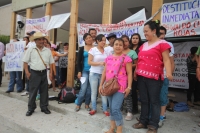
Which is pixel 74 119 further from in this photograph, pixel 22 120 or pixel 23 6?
pixel 23 6

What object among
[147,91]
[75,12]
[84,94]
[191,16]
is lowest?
[84,94]

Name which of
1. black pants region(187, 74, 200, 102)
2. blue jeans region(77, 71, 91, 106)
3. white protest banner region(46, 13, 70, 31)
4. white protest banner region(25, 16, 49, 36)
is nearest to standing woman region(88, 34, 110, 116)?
blue jeans region(77, 71, 91, 106)

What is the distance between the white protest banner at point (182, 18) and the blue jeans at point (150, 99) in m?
1.65

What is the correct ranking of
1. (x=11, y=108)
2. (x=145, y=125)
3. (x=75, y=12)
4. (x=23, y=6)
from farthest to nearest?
1. (x=23, y=6)
2. (x=75, y=12)
3. (x=11, y=108)
4. (x=145, y=125)

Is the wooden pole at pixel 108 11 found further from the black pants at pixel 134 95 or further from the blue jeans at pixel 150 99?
the blue jeans at pixel 150 99

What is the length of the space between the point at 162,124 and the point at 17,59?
16.2ft

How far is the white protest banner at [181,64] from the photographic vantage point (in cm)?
643

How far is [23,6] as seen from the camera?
725 cm

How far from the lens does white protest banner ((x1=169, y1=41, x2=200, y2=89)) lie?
6.43m

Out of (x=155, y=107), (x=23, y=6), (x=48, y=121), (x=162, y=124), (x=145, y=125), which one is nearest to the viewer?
(x=155, y=107)

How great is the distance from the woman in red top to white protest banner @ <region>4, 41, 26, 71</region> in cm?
430

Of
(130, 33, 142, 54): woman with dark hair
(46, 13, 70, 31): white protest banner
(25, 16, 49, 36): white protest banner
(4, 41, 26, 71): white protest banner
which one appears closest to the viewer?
(130, 33, 142, 54): woman with dark hair

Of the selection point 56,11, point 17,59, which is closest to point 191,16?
point 17,59

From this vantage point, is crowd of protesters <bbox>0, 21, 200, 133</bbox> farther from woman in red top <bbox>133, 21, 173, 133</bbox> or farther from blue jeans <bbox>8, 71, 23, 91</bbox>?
blue jeans <bbox>8, 71, 23, 91</bbox>
